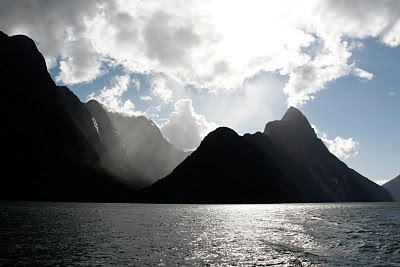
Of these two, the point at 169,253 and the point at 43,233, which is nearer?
the point at 169,253

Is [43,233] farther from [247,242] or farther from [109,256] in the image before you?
[247,242]

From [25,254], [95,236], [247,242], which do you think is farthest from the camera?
[95,236]

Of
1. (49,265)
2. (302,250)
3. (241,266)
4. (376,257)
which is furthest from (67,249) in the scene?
(376,257)

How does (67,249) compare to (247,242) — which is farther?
(247,242)

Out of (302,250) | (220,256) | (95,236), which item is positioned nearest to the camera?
(220,256)

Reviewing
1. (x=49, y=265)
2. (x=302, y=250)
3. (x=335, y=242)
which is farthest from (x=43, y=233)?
(x=335, y=242)

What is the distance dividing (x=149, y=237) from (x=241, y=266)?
28740mm

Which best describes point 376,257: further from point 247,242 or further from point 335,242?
point 247,242

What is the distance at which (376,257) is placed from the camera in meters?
46.2

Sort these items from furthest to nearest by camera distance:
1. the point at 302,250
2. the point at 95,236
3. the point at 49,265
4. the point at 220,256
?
1. the point at 95,236
2. the point at 302,250
3. the point at 220,256
4. the point at 49,265

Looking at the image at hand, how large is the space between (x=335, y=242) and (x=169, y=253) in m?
30.0

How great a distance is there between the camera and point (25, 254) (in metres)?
42.4

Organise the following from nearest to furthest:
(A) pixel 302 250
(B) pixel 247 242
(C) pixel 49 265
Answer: (C) pixel 49 265
(A) pixel 302 250
(B) pixel 247 242

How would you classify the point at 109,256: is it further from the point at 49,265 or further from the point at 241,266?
the point at 241,266
